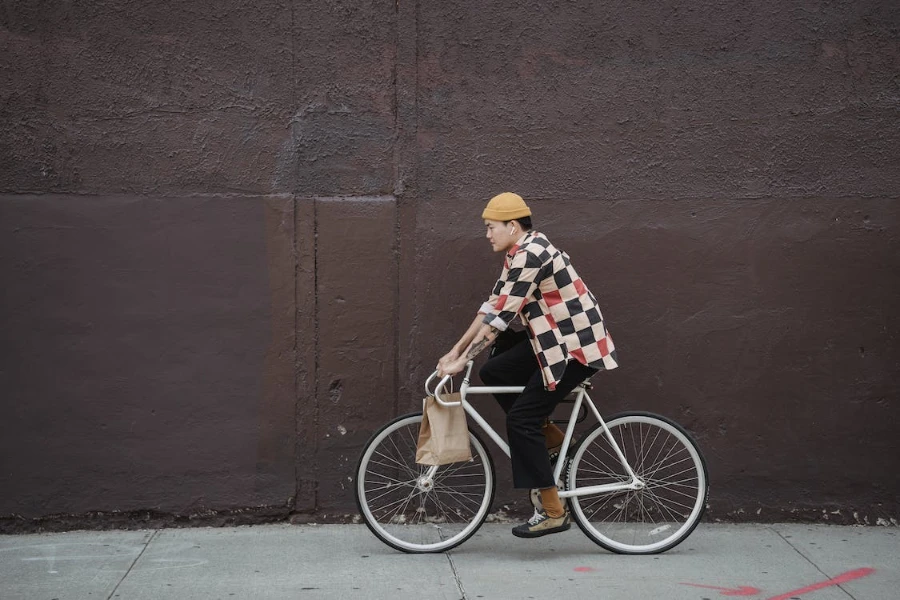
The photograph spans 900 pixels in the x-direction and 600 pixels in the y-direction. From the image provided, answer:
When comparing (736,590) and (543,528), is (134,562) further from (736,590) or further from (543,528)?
(736,590)

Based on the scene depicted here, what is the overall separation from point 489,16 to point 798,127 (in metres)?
1.89

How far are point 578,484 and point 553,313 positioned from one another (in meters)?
1.35

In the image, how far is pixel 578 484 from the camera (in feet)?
19.5

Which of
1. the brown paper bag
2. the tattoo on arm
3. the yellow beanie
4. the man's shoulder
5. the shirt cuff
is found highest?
the yellow beanie

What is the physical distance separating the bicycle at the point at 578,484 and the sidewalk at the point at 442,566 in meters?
0.15

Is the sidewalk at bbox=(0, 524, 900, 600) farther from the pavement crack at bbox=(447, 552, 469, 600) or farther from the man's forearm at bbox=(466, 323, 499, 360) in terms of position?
the man's forearm at bbox=(466, 323, 499, 360)

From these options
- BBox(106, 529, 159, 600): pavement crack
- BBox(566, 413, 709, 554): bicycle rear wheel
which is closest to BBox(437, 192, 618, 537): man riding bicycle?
BBox(566, 413, 709, 554): bicycle rear wheel

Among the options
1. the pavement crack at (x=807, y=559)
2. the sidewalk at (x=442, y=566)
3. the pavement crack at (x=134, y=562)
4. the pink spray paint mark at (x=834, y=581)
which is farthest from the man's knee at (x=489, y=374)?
the pavement crack at (x=134, y=562)

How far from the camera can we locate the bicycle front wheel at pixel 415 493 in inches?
210

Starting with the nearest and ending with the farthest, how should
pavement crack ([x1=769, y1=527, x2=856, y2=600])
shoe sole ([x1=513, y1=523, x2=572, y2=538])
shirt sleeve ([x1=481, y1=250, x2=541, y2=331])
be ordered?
1. pavement crack ([x1=769, y1=527, x2=856, y2=600])
2. shirt sleeve ([x1=481, y1=250, x2=541, y2=331])
3. shoe sole ([x1=513, y1=523, x2=572, y2=538])

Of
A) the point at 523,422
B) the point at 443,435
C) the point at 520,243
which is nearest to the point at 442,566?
the point at 443,435

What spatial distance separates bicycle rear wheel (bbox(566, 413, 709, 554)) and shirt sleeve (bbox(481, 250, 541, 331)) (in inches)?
33.2

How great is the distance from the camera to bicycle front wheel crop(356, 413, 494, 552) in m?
5.34

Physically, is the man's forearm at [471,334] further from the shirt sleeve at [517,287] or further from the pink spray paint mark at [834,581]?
the pink spray paint mark at [834,581]
